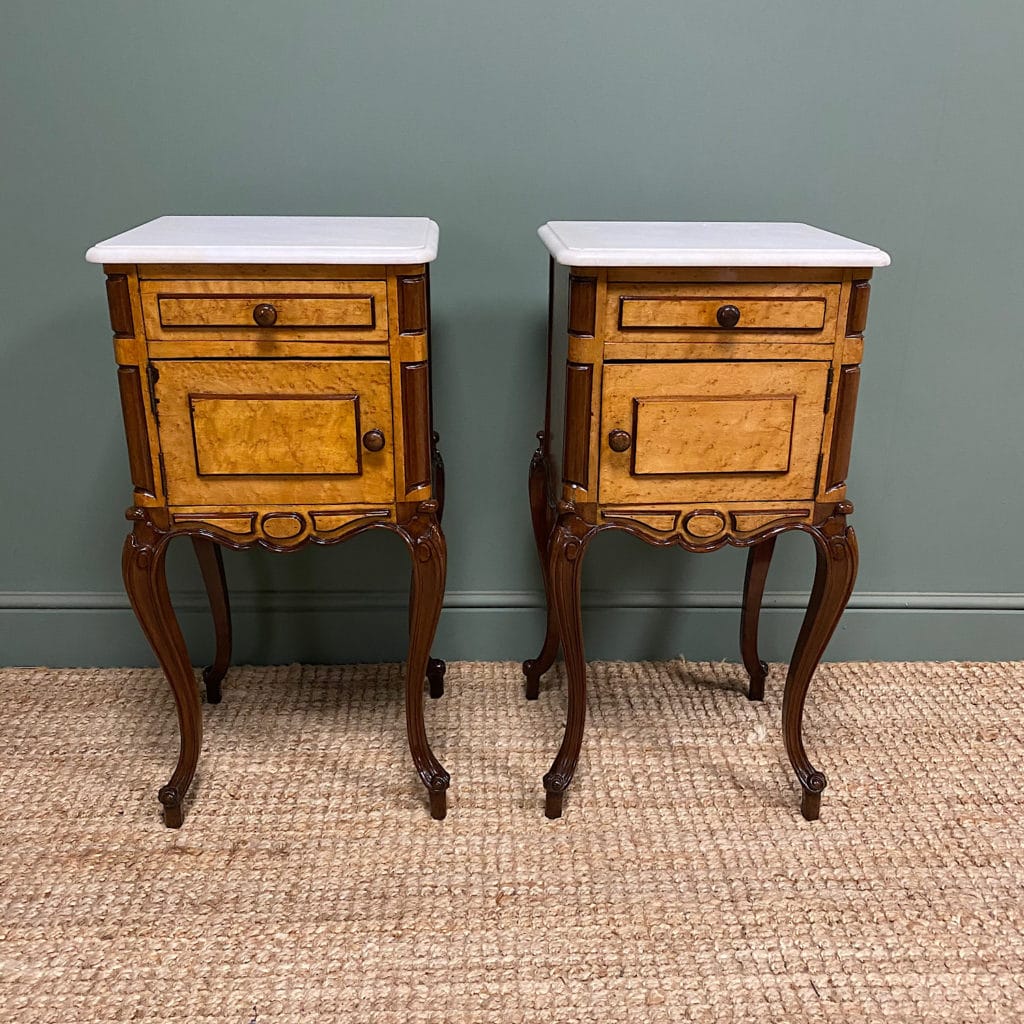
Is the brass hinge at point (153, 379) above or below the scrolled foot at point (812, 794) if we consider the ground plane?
above

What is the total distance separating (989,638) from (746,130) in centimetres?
114

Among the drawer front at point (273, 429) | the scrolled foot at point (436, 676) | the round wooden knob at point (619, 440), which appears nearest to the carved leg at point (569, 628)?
the round wooden knob at point (619, 440)

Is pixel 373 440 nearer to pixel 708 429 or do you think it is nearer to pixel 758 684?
pixel 708 429

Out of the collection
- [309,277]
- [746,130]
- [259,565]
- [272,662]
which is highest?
[746,130]

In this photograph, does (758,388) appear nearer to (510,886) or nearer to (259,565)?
(510,886)

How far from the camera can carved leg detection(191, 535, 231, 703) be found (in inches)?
65.7

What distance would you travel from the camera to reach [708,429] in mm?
1282

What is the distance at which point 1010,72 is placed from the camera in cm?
159

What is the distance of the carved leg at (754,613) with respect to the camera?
1730mm

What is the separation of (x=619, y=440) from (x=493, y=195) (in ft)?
1.96

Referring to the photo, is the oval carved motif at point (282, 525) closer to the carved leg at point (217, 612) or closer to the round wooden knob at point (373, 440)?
the round wooden knob at point (373, 440)

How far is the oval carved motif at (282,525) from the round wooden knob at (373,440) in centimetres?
15

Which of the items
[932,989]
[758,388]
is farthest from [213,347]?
[932,989]

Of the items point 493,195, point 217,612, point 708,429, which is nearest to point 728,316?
point 708,429
